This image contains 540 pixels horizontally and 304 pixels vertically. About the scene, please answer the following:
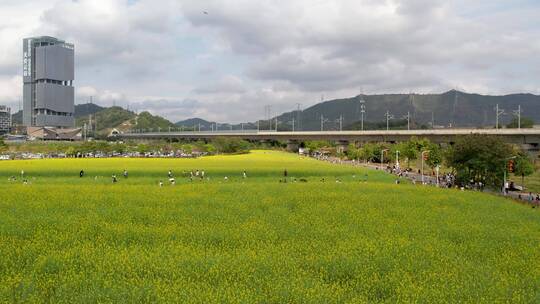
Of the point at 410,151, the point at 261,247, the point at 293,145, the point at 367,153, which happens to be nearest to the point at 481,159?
the point at 410,151

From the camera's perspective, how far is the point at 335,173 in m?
62.2

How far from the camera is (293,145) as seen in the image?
14562 centimetres

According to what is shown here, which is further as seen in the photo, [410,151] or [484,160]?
[410,151]

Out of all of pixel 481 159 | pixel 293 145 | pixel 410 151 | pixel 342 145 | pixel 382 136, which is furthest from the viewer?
pixel 293 145

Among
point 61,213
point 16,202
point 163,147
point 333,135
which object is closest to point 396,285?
point 61,213

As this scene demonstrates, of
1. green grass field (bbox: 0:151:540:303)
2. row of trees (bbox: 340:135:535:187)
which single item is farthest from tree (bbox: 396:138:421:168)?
green grass field (bbox: 0:151:540:303)

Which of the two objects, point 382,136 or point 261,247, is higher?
point 382,136

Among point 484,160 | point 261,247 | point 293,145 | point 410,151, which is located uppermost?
point 293,145

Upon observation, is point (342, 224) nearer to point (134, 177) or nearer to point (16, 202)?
point (16, 202)

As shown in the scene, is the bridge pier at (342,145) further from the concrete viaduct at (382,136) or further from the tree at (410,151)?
the tree at (410,151)

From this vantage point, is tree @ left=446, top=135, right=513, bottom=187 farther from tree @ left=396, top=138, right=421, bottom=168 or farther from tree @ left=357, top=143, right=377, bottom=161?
tree @ left=357, top=143, right=377, bottom=161

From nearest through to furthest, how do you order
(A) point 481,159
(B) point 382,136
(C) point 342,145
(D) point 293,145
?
(A) point 481,159 → (B) point 382,136 → (C) point 342,145 → (D) point 293,145

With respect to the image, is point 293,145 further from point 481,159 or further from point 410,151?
point 481,159

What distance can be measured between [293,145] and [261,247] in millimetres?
124163
